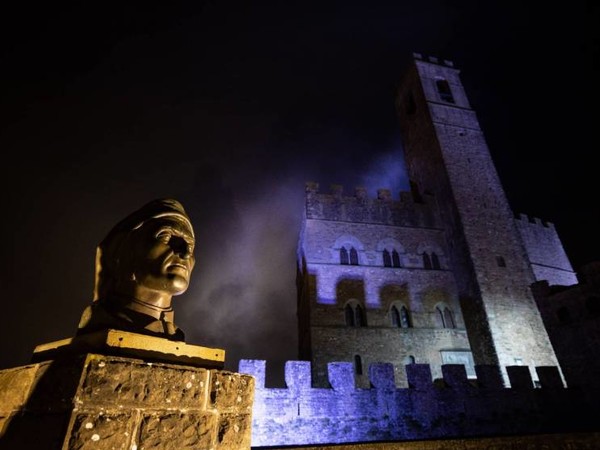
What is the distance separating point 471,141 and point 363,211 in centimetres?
789

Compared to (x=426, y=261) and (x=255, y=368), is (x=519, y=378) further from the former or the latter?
(x=255, y=368)

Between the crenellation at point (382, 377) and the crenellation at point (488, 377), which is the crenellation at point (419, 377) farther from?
the crenellation at point (488, 377)

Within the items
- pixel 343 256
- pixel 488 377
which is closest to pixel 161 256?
pixel 488 377

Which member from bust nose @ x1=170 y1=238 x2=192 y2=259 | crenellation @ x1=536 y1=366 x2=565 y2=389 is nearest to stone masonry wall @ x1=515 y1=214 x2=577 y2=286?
crenellation @ x1=536 y1=366 x2=565 y2=389

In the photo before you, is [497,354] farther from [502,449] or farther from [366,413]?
[502,449]

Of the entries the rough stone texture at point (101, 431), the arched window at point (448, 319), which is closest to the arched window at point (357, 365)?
the arched window at point (448, 319)

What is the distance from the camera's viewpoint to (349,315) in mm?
14336

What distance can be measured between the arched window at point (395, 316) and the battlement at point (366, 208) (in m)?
4.32

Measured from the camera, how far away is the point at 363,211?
16938 millimetres

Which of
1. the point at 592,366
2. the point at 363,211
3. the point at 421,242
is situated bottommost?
the point at 592,366

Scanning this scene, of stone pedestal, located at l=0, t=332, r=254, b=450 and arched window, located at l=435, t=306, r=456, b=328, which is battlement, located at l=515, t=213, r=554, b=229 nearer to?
arched window, located at l=435, t=306, r=456, b=328

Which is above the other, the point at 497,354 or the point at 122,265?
the point at 497,354

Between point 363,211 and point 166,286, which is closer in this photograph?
point 166,286

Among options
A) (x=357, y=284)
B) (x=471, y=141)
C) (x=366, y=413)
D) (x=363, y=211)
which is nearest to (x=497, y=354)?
(x=357, y=284)
